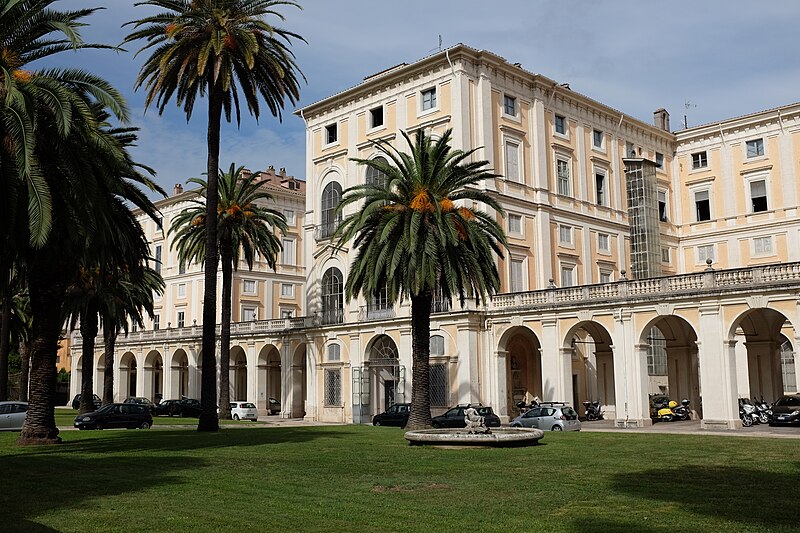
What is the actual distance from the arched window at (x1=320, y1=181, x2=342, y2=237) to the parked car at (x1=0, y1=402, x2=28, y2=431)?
22.0m

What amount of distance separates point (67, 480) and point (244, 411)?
36.7 m

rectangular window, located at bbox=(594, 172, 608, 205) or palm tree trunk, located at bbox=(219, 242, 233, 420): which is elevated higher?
rectangular window, located at bbox=(594, 172, 608, 205)

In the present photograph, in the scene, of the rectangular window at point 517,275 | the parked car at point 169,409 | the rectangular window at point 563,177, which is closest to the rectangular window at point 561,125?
the rectangular window at point 563,177

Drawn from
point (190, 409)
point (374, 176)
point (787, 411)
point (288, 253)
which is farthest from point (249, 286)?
point (787, 411)

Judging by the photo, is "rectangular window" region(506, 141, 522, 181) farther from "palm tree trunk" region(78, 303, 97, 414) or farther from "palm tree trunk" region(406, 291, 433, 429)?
"palm tree trunk" region(78, 303, 97, 414)

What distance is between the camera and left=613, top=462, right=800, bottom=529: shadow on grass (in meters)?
12.0

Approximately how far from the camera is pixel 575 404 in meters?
47.2

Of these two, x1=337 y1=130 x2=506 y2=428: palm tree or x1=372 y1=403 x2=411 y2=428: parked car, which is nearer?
x1=337 y1=130 x2=506 y2=428: palm tree

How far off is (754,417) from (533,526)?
104 feet

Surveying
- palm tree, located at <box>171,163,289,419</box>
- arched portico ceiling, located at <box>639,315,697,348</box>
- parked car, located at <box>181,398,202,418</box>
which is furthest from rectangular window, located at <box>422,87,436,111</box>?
parked car, located at <box>181,398,202,418</box>

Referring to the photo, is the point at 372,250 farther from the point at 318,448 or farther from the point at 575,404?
the point at 575,404

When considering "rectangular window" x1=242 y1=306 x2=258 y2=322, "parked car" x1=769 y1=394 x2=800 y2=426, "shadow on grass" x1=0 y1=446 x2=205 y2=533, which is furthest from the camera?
"rectangular window" x1=242 y1=306 x2=258 y2=322

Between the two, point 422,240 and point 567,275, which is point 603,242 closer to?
point 567,275

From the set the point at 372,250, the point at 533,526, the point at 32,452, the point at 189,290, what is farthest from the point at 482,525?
the point at 189,290
